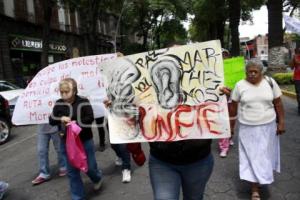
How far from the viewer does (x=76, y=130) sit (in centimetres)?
461

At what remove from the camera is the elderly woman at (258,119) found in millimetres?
4582

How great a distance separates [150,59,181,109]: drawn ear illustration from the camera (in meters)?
3.35

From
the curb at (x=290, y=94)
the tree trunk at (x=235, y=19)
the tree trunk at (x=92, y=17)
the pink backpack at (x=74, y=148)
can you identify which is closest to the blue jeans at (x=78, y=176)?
the pink backpack at (x=74, y=148)

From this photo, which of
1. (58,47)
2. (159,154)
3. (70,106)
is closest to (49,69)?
(70,106)

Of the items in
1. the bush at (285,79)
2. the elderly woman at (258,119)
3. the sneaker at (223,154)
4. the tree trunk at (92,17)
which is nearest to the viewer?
the elderly woman at (258,119)

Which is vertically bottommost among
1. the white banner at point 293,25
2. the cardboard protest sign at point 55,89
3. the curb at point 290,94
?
the curb at point 290,94

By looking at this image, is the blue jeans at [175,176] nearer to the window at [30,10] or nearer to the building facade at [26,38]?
the building facade at [26,38]

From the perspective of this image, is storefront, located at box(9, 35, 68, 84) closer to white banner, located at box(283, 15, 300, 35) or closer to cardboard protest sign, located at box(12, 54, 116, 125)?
white banner, located at box(283, 15, 300, 35)

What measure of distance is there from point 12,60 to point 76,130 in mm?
23076

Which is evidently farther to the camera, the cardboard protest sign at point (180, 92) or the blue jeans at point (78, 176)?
the blue jeans at point (78, 176)

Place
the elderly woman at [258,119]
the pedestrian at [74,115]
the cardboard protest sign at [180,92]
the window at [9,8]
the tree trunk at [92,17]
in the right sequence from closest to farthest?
1. the cardboard protest sign at [180,92]
2. the elderly woman at [258,119]
3. the pedestrian at [74,115]
4. the tree trunk at [92,17]
5. the window at [9,8]

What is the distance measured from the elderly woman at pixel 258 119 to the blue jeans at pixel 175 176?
148 centimetres

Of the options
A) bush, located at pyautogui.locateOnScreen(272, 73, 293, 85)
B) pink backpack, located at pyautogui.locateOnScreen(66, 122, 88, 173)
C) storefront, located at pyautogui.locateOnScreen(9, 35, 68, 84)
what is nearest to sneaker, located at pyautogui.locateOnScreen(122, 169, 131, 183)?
pink backpack, located at pyautogui.locateOnScreen(66, 122, 88, 173)

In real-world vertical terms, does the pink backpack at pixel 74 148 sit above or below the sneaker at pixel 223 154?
above
